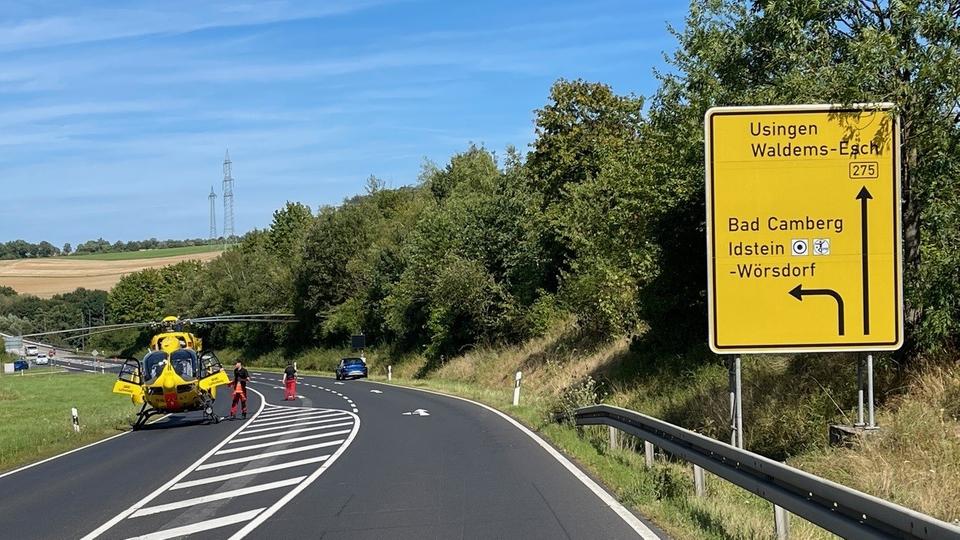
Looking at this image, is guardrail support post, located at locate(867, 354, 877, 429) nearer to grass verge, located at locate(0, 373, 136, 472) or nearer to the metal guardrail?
the metal guardrail

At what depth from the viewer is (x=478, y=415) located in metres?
27.5

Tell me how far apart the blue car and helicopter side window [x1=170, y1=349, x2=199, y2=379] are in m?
34.5

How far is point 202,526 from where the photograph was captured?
33.6ft

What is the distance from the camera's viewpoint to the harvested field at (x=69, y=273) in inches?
6181

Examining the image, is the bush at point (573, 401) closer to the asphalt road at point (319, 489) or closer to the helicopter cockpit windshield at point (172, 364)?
the asphalt road at point (319, 489)

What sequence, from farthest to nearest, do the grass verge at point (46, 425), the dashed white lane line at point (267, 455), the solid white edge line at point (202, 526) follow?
the grass verge at point (46, 425)
the dashed white lane line at point (267, 455)
the solid white edge line at point (202, 526)

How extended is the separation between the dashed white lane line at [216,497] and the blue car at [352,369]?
49.1 meters

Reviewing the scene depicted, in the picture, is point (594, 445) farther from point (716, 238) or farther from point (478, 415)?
point (478, 415)

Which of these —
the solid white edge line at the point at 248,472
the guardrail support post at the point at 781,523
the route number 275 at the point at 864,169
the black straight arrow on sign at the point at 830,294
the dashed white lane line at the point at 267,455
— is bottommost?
the dashed white lane line at the point at 267,455

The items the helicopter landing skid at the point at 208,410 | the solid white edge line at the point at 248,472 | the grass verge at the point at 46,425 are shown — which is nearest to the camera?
the solid white edge line at the point at 248,472

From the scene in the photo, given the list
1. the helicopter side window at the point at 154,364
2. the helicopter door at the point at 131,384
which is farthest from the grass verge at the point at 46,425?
the helicopter side window at the point at 154,364

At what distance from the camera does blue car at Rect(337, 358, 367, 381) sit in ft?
206

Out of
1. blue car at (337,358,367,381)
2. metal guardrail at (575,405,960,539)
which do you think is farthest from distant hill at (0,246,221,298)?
metal guardrail at (575,405,960,539)

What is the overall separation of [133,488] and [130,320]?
139 metres
